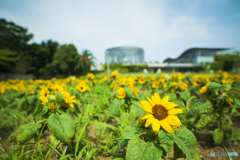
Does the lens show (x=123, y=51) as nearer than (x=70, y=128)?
No

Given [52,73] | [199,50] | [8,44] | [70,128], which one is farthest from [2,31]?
[199,50]

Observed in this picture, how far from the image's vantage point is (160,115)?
694 mm

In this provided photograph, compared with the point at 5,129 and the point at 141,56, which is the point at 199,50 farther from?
the point at 5,129

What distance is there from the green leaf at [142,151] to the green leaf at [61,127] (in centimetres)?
44

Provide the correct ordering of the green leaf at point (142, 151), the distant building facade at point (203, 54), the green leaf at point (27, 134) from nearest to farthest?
the green leaf at point (142, 151) < the green leaf at point (27, 134) < the distant building facade at point (203, 54)

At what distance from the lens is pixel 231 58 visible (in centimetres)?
2808

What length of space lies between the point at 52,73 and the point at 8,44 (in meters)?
7.93

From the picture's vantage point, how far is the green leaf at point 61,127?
0.80m

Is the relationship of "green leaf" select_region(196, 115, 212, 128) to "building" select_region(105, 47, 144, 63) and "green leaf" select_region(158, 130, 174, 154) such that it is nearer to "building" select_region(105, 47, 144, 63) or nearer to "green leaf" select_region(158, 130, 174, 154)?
"green leaf" select_region(158, 130, 174, 154)

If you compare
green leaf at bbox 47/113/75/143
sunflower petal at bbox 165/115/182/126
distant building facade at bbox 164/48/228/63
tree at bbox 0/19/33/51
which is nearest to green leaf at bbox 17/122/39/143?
green leaf at bbox 47/113/75/143

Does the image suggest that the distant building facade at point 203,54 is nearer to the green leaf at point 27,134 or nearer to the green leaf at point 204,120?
the green leaf at point 204,120

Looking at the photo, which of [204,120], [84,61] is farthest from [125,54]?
[204,120]

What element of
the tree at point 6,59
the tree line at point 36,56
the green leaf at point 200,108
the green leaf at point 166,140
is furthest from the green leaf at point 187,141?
the tree at point 6,59

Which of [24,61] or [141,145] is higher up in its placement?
[24,61]
